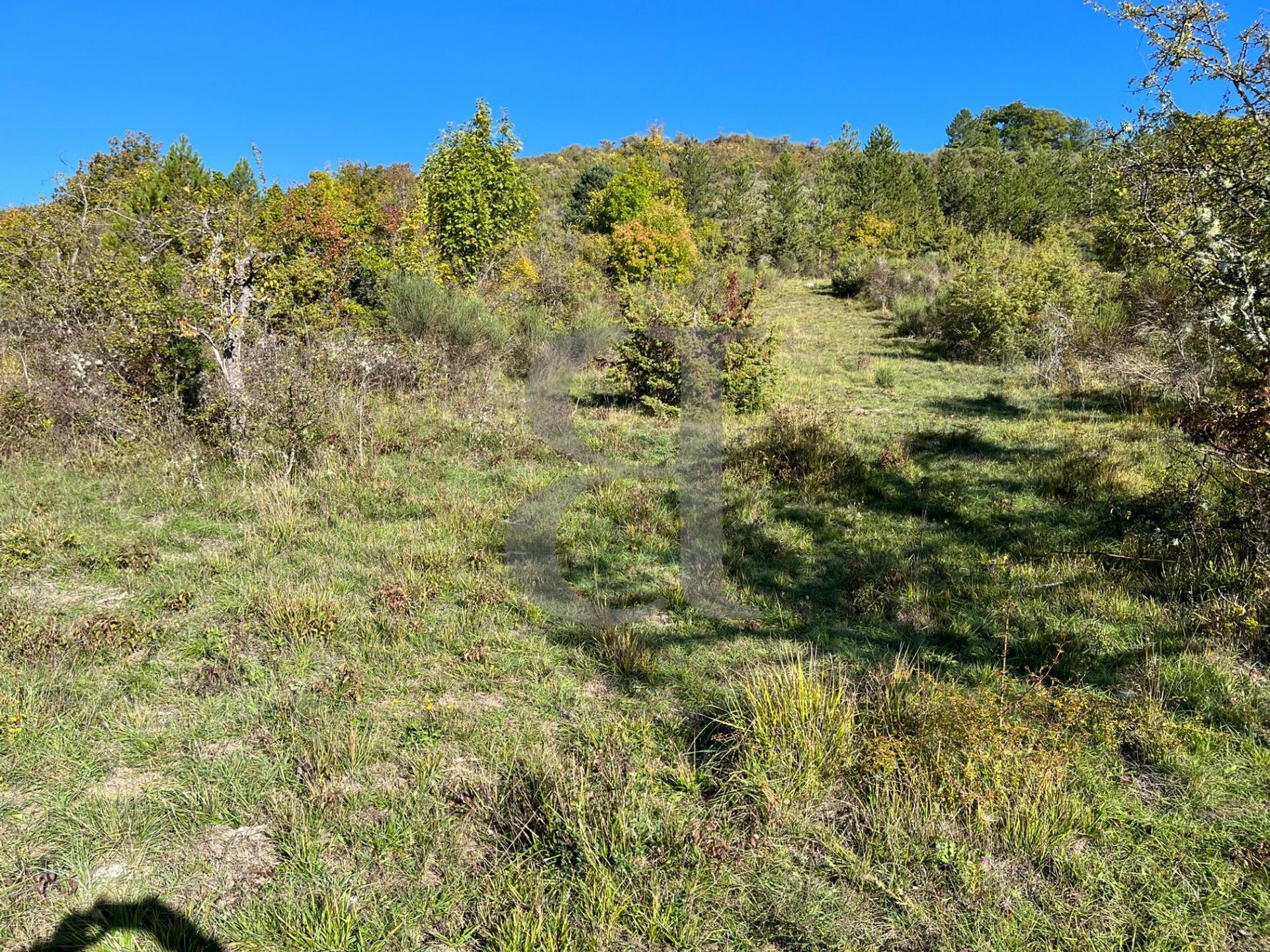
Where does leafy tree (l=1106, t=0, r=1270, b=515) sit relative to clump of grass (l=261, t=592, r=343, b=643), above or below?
above

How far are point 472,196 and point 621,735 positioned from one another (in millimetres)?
15978

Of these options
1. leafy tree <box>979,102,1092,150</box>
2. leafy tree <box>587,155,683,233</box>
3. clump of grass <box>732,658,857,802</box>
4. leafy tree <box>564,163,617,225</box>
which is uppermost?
leafy tree <box>979,102,1092,150</box>

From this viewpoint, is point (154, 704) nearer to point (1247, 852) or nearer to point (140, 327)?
point (1247, 852)

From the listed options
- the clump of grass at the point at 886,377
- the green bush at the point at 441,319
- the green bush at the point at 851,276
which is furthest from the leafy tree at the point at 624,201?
the clump of grass at the point at 886,377

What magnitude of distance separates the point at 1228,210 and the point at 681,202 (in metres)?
27.3

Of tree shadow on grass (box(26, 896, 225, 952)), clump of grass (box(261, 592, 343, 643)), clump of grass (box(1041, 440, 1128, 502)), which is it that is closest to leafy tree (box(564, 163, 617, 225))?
clump of grass (box(1041, 440, 1128, 502))

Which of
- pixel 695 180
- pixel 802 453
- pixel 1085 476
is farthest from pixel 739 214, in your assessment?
pixel 1085 476

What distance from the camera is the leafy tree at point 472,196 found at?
16344 mm

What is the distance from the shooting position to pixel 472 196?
1631cm

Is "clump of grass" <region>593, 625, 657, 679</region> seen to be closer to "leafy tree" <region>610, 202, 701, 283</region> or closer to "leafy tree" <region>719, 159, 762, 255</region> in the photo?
"leafy tree" <region>610, 202, 701, 283</region>

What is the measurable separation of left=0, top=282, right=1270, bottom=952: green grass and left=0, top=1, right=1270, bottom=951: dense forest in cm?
2

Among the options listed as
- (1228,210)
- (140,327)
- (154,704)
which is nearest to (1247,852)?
(1228,210)

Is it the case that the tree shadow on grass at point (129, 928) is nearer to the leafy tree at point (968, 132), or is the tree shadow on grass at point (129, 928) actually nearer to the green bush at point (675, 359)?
the green bush at point (675, 359)

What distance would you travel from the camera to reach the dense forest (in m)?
2.24
